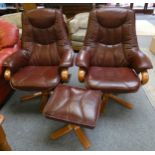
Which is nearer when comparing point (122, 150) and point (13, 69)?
point (122, 150)

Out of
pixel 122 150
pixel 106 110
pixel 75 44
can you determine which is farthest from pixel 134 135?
pixel 75 44

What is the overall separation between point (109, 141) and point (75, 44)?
197 cm

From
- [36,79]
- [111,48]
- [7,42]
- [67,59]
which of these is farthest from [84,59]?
[7,42]

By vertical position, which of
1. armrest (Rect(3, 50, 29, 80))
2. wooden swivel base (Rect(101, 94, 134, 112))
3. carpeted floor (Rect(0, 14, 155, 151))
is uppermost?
armrest (Rect(3, 50, 29, 80))

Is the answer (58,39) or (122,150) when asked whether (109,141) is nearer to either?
(122,150)

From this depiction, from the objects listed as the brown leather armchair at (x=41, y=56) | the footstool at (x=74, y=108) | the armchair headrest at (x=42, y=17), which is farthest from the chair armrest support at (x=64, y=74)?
the armchair headrest at (x=42, y=17)

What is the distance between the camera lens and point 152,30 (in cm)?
461

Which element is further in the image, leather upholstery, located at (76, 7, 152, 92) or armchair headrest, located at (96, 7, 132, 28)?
armchair headrest, located at (96, 7, 132, 28)

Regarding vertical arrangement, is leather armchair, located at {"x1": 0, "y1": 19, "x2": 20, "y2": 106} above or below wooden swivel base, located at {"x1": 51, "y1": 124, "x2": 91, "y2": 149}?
above

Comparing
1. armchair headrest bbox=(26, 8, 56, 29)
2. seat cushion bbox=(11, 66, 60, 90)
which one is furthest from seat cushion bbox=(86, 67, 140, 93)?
armchair headrest bbox=(26, 8, 56, 29)

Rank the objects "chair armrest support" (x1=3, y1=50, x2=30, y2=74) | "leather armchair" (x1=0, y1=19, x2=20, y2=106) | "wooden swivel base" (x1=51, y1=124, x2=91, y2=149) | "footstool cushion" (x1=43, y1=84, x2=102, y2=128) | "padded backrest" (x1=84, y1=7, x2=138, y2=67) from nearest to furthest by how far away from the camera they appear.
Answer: "footstool cushion" (x1=43, y1=84, x2=102, y2=128)
"wooden swivel base" (x1=51, y1=124, x2=91, y2=149)
"chair armrest support" (x1=3, y1=50, x2=30, y2=74)
"padded backrest" (x1=84, y1=7, x2=138, y2=67)
"leather armchair" (x1=0, y1=19, x2=20, y2=106)

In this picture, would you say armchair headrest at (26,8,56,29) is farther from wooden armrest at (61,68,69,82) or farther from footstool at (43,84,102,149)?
footstool at (43,84,102,149)

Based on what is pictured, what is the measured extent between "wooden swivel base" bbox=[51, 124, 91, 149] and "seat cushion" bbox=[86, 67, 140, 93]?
1.35 feet

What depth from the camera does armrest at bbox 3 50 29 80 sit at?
173 cm
